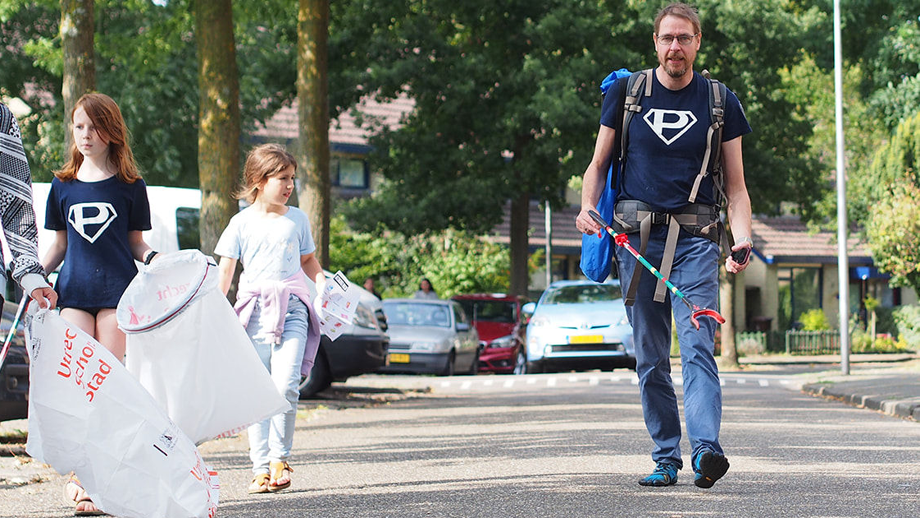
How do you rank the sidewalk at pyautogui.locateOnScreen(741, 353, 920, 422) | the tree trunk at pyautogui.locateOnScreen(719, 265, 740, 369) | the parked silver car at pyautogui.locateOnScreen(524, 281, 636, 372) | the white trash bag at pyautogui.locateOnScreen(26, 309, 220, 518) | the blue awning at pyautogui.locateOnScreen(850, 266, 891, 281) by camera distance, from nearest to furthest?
the white trash bag at pyautogui.locateOnScreen(26, 309, 220, 518), the sidewalk at pyautogui.locateOnScreen(741, 353, 920, 422), the parked silver car at pyautogui.locateOnScreen(524, 281, 636, 372), the tree trunk at pyautogui.locateOnScreen(719, 265, 740, 369), the blue awning at pyautogui.locateOnScreen(850, 266, 891, 281)

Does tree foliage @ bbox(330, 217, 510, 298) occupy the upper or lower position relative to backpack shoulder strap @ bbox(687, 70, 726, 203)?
lower

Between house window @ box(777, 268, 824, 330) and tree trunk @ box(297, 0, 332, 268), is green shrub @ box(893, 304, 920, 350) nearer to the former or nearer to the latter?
house window @ box(777, 268, 824, 330)

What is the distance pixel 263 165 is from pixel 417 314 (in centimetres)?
1641

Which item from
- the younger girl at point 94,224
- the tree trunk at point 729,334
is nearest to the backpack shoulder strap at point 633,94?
the younger girl at point 94,224

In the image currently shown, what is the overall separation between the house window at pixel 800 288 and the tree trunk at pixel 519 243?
18983 mm

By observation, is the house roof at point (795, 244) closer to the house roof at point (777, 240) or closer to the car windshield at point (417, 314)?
the house roof at point (777, 240)

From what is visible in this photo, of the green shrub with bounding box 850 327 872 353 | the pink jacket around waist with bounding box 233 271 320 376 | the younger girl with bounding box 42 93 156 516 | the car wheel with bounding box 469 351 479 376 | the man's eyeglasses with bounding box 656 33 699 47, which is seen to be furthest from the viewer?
the green shrub with bounding box 850 327 872 353

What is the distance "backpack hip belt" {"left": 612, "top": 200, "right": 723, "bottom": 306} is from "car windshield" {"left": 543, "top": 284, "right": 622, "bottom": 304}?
1494 centimetres

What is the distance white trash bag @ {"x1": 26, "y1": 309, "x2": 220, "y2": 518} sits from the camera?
493cm

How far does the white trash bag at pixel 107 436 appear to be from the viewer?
4934mm

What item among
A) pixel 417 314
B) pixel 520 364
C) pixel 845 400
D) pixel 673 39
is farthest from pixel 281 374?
pixel 520 364

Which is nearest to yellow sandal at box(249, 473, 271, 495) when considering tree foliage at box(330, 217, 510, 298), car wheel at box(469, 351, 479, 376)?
car wheel at box(469, 351, 479, 376)

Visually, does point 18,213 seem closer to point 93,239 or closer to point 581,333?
point 93,239

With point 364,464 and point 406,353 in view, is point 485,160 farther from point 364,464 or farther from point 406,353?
point 364,464
